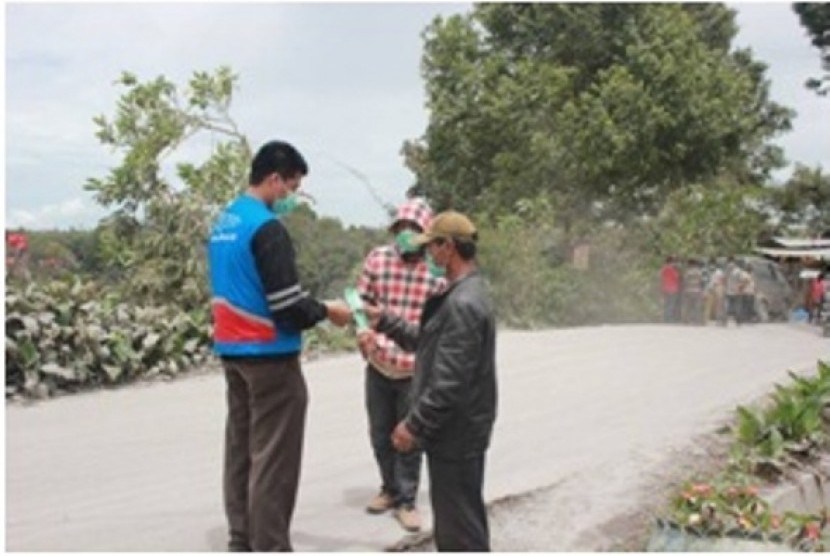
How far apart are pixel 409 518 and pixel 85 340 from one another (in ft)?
18.4

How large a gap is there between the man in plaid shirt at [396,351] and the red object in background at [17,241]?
721 centimetres

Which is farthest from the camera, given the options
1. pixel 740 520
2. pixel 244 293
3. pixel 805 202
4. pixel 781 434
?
pixel 805 202

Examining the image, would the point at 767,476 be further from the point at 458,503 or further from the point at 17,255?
the point at 17,255

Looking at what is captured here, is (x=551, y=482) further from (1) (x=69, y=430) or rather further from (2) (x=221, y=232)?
(1) (x=69, y=430)

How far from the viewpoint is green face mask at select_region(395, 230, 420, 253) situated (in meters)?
5.14

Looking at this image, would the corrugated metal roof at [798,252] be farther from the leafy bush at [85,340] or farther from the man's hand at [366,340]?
the man's hand at [366,340]

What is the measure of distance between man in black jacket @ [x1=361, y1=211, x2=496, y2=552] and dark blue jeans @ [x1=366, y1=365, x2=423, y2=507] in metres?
1.27

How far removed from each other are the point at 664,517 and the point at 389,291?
5.61 feet

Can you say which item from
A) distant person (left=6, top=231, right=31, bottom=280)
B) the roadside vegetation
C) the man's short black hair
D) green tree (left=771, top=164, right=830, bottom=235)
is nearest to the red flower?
the roadside vegetation

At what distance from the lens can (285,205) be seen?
466 centimetres

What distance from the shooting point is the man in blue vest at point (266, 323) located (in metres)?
4.33

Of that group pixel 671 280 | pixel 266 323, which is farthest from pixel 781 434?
pixel 671 280

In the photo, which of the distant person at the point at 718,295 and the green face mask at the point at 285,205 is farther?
the distant person at the point at 718,295

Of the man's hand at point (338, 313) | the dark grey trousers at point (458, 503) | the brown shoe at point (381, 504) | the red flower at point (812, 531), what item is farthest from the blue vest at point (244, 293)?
the red flower at point (812, 531)
